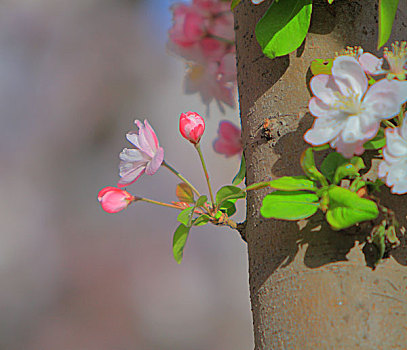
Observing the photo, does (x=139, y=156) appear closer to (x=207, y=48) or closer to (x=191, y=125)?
(x=191, y=125)

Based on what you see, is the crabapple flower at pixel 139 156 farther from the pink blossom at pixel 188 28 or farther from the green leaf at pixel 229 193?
the pink blossom at pixel 188 28

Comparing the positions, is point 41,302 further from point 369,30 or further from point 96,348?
point 369,30

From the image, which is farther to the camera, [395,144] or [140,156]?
[140,156]

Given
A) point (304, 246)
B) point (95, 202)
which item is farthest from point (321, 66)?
point (95, 202)

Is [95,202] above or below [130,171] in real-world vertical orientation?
below

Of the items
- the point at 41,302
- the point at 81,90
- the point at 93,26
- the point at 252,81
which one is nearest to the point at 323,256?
the point at 252,81

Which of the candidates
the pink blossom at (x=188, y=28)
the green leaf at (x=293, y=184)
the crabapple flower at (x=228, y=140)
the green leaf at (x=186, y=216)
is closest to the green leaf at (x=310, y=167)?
the green leaf at (x=293, y=184)

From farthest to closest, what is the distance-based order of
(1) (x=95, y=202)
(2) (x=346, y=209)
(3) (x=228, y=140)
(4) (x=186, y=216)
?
(1) (x=95, y=202)
(3) (x=228, y=140)
(4) (x=186, y=216)
(2) (x=346, y=209)
